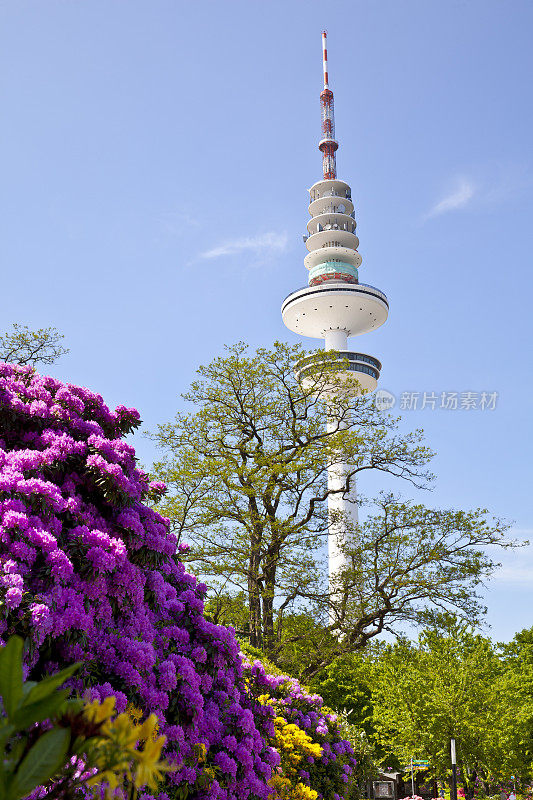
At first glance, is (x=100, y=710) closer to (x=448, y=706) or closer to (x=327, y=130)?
(x=448, y=706)

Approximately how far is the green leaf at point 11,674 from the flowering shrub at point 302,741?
8101 millimetres

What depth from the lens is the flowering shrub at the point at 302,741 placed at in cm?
988

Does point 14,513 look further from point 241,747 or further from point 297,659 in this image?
point 297,659

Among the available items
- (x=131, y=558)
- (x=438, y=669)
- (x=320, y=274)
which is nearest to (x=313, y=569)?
(x=438, y=669)

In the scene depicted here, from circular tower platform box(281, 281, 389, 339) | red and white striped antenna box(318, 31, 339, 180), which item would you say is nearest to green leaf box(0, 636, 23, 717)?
circular tower platform box(281, 281, 389, 339)

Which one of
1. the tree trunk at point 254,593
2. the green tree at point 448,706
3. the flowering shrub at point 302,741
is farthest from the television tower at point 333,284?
the flowering shrub at point 302,741

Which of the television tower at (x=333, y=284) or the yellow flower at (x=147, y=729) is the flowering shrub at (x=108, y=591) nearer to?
the yellow flower at (x=147, y=729)

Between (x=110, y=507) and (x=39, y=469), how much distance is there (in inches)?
32.9

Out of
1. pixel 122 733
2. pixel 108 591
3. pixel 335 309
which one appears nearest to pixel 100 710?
pixel 122 733

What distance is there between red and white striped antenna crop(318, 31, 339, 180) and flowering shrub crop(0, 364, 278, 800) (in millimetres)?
65678

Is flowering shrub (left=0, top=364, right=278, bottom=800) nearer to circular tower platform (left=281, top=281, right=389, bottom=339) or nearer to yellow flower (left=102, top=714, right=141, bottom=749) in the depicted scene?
yellow flower (left=102, top=714, right=141, bottom=749)

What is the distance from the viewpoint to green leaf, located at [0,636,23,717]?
1.39m

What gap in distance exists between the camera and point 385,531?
20.9 metres

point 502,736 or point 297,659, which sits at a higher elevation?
point 297,659
